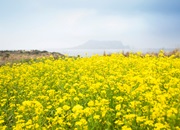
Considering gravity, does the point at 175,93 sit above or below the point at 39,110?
above

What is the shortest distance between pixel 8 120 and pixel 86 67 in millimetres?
4324

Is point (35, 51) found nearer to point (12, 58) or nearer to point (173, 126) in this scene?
point (12, 58)

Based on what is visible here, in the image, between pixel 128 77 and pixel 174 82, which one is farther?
pixel 128 77

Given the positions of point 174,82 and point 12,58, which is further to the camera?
point 12,58

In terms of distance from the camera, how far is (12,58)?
1034 inches

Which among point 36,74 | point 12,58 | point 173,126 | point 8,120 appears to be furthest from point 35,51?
point 173,126

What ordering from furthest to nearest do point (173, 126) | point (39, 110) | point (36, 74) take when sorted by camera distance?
point (36, 74) < point (39, 110) < point (173, 126)

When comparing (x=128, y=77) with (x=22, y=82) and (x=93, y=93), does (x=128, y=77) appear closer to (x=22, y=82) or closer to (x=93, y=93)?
(x=93, y=93)

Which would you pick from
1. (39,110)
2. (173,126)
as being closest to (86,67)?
(39,110)

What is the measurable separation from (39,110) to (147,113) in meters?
2.47

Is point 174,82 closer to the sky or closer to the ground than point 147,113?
closer to the sky

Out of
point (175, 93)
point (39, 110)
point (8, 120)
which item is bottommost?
point (8, 120)

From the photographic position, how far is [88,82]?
30.3ft

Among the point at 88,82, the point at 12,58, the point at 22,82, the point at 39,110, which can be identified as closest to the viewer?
the point at 39,110
